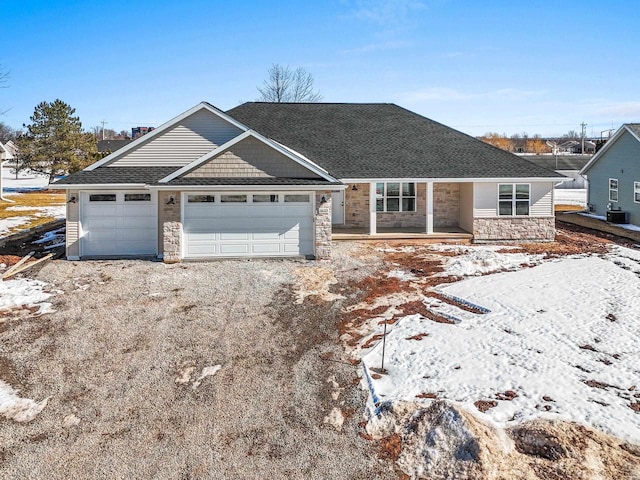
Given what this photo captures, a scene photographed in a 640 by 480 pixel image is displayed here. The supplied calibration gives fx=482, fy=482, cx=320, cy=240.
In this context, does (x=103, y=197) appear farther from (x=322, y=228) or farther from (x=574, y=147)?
(x=574, y=147)

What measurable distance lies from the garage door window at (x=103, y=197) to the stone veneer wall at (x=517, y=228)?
41.5 ft

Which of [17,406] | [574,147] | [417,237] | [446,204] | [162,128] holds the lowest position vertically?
[17,406]

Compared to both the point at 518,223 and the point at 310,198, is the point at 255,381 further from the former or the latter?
the point at 518,223

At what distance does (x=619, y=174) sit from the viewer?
77.0ft

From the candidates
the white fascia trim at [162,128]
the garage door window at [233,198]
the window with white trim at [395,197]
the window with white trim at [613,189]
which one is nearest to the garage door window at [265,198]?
the garage door window at [233,198]

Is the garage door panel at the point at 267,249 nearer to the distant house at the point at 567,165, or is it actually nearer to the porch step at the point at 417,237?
the porch step at the point at 417,237

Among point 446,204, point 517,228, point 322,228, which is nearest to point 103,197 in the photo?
point 322,228

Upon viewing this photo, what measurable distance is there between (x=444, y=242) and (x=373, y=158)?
433 centimetres

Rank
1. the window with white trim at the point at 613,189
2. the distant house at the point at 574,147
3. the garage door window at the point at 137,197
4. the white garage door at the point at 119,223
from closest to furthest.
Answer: the white garage door at the point at 119,223, the garage door window at the point at 137,197, the window with white trim at the point at 613,189, the distant house at the point at 574,147

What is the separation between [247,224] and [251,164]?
1.82 meters

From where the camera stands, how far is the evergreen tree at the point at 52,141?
39.2 m

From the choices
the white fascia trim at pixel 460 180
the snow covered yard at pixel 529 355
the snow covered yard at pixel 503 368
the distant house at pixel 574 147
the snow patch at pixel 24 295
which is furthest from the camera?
the distant house at pixel 574 147

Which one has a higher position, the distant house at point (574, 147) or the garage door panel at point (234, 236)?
the distant house at point (574, 147)

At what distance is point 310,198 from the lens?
583 inches
